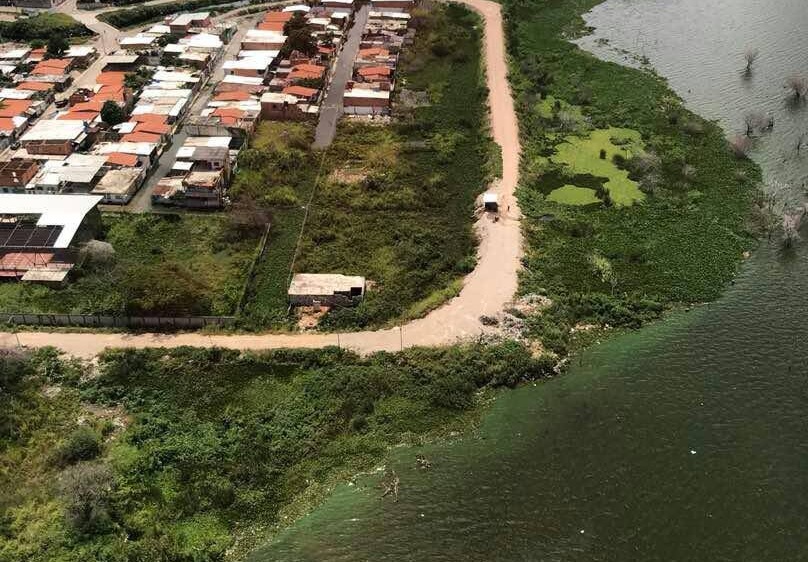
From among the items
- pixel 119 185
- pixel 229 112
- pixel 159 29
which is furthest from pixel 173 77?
pixel 119 185

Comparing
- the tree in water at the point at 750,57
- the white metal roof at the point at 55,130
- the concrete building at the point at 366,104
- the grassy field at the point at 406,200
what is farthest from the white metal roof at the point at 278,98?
the tree in water at the point at 750,57

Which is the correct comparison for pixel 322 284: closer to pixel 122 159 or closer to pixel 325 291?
pixel 325 291

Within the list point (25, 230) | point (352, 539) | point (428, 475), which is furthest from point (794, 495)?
point (25, 230)

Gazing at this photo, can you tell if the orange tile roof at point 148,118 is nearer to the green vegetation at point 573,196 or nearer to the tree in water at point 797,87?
the green vegetation at point 573,196

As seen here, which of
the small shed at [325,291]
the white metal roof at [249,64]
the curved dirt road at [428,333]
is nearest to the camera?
the curved dirt road at [428,333]

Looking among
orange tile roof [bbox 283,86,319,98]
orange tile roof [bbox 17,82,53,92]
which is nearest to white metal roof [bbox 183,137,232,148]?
orange tile roof [bbox 283,86,319,98]
